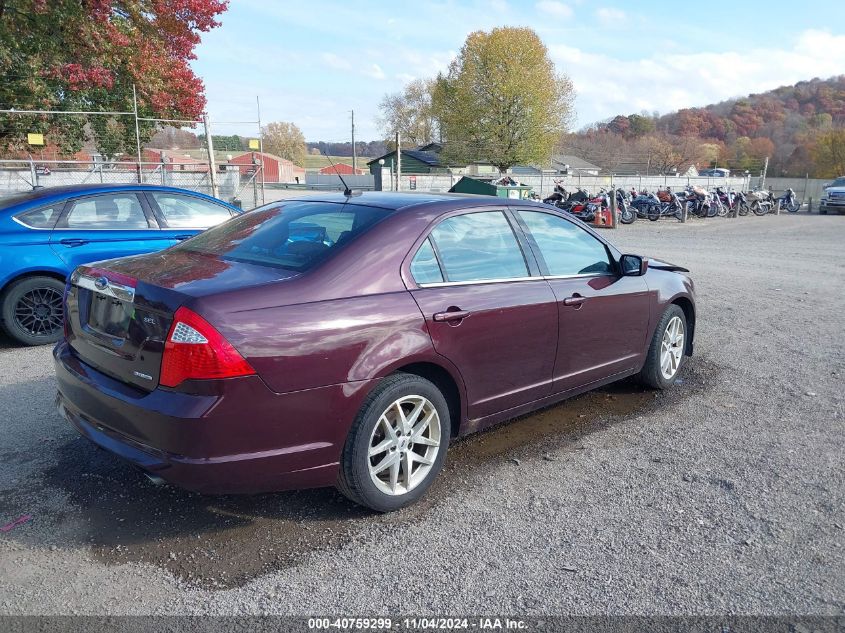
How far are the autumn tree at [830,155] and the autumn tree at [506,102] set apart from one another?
21.0 metres

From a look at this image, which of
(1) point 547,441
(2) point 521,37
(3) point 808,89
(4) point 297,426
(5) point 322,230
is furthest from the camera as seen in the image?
(3) point 808,89

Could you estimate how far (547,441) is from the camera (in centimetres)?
421

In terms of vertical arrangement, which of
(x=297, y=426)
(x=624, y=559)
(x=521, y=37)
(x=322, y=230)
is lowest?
(x=624, y=559)

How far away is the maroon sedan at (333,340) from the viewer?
8.95ft

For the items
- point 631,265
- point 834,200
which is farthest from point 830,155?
point 631,265

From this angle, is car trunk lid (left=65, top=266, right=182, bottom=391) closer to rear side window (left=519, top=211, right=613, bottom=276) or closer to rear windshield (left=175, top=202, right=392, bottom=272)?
rear windshield (left=175, top=202, right=392, bottom=272)

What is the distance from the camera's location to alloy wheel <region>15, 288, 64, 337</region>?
600cm

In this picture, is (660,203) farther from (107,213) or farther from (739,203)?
(107,213)

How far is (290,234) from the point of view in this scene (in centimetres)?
360

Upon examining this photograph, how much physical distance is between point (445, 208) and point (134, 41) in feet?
60.9

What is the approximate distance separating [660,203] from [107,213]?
73.7 feet

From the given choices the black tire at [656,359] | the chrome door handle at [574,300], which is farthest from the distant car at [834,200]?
the chrome door handle at [574,300]

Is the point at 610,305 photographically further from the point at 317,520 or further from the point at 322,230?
the point at 317,520

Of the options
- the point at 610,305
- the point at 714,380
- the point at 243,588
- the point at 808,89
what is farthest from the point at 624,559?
the point at 808,89
